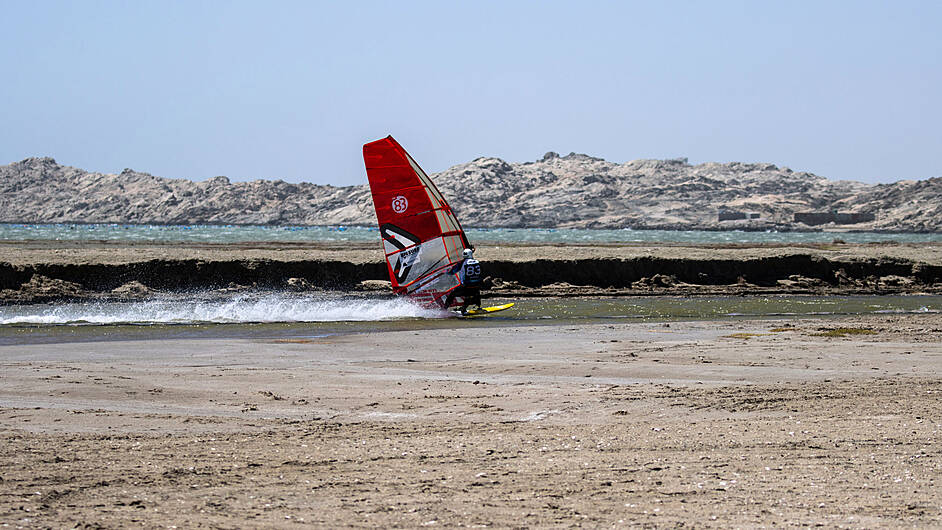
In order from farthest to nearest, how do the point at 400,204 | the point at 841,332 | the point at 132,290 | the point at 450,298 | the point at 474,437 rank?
the point at 132,290
the point at 400,204
the point at 450,298
the point at 841,332
the point at 474,437

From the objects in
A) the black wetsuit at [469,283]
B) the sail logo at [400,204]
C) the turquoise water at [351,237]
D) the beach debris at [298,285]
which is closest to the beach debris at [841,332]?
the black wetsuit at [469,283]

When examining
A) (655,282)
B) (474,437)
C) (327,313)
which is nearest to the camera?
(474,437)

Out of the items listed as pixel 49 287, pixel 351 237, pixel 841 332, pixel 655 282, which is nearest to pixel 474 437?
pixel 841 332

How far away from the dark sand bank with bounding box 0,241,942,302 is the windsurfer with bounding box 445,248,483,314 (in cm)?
471

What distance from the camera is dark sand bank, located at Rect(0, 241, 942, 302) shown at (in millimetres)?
22938

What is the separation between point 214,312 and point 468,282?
4.82 metres

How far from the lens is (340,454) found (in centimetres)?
695

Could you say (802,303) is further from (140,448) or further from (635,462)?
(140,448)

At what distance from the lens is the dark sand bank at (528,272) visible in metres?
22.9

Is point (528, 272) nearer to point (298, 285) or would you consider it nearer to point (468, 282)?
point (298, 285)

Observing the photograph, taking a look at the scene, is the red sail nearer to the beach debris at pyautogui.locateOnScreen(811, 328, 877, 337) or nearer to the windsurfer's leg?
the windsurfer's leg

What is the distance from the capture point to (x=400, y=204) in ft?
62.8

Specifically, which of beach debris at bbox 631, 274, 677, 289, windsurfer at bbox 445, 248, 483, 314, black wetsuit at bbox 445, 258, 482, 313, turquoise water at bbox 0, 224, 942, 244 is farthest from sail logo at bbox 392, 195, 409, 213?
turquoise water at bbox 0, 224, 942, 244

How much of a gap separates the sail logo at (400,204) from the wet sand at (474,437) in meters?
6.64
